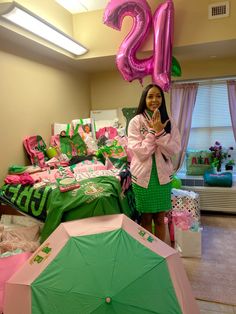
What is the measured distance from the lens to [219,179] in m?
3.41

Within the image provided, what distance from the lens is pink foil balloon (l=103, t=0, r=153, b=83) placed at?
8.36 feet

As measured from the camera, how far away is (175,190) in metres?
3.03

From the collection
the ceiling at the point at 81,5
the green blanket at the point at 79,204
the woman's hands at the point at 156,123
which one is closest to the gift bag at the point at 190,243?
the green blanket at the point at 79,204

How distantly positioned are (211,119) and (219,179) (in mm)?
865

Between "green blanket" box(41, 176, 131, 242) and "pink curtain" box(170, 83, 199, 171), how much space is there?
2026 mm

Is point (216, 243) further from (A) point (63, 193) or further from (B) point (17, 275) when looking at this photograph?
(B) point (17, 275)

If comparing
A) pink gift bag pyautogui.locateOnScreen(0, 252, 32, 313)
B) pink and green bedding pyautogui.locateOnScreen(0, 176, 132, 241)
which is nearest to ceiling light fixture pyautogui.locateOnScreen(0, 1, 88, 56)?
pink and green bedding pyautogui.locateOnScreen(0, 176, 132, 241)

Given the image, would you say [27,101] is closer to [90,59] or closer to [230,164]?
[90,59]

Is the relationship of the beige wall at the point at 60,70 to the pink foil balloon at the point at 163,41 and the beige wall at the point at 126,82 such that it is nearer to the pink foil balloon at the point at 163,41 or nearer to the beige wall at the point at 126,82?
the beige wall at the point at 126,82

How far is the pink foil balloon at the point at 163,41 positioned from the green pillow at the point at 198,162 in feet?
4.36

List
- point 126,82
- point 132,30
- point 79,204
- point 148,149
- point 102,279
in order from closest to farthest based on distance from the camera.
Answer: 1. point 102,279
2. point 79,204
3. point 148,149
4. point 132,30
5. point 126,82

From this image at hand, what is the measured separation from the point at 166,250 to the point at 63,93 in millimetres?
2661

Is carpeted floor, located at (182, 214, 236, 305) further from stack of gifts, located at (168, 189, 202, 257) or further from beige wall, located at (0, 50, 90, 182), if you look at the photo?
beige wall, located at (0, 50, 90, 182)

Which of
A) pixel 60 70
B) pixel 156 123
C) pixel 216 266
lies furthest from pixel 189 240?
pixel 60 70
